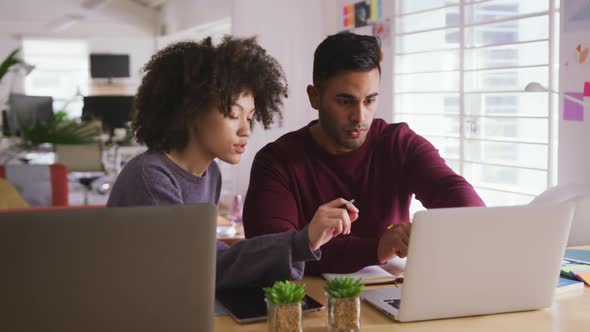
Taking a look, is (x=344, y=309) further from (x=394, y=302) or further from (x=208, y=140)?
(x=208, y=140)

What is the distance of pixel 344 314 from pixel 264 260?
30 centimetres

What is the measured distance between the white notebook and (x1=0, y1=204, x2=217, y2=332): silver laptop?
0.62 m

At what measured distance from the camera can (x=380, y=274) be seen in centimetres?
167

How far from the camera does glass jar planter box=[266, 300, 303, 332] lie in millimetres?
1212

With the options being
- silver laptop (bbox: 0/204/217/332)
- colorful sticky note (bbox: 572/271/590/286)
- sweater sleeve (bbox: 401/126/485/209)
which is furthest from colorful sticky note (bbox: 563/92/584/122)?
silver laptop (bbox: 0/204/217/332)

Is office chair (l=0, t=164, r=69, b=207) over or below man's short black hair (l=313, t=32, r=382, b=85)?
below

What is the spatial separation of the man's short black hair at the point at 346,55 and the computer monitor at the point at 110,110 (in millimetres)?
6267

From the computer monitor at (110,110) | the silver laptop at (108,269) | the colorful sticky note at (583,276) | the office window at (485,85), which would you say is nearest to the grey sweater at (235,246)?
the silver laptop at (108,269)

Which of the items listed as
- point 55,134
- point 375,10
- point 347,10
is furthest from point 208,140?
point 347,10

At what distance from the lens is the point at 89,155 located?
7.53 m

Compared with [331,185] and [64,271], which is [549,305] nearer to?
[331,185]

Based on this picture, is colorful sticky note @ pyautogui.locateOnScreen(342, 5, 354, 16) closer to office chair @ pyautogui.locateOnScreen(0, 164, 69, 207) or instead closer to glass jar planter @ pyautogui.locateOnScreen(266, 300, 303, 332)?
office chair @ pyautogui.locateOnScreen(0, 164, 69, 207)

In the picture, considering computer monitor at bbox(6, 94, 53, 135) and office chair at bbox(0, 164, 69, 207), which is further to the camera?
computer monitor at bbox(6, 94, 53, 135)

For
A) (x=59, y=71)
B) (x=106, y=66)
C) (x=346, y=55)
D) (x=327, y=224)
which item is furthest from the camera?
(x=59, y=71)
